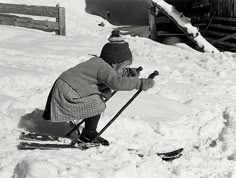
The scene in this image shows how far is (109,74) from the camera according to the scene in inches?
177

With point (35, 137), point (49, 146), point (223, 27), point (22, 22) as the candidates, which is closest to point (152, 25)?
point (223, 27)

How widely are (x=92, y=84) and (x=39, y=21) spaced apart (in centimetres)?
1022

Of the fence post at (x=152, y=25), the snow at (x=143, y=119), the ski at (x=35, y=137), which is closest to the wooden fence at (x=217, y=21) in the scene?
the fence post at (x=152, y=25)

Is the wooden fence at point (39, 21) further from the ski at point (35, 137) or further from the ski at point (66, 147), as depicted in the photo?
the ski at point (66, 147)

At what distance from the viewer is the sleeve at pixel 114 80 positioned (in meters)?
4.48

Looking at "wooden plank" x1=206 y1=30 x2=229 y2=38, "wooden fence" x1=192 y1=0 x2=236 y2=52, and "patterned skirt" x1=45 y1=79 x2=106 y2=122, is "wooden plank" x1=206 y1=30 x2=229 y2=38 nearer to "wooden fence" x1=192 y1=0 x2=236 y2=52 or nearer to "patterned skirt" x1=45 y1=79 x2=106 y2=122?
"wooden fence" x1=192 y1=0 x2=236 y2=52

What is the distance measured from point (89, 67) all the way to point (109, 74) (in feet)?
0.82

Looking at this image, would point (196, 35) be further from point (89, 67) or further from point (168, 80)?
point (89, 67)

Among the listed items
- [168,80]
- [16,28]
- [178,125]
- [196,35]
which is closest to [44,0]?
[16,28]

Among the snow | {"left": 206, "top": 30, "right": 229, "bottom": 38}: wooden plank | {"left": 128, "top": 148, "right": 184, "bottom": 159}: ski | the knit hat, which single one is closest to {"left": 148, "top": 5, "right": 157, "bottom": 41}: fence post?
{"left": 206, "top": 30, "right": 229, "bottom": 38}: wooden plank

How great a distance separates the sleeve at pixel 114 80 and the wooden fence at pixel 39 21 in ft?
31.4

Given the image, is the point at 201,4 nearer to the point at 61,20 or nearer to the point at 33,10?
the point at 61,20

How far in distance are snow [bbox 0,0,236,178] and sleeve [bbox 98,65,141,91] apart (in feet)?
2.49

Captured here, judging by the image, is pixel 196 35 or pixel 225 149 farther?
pixel 196 35
